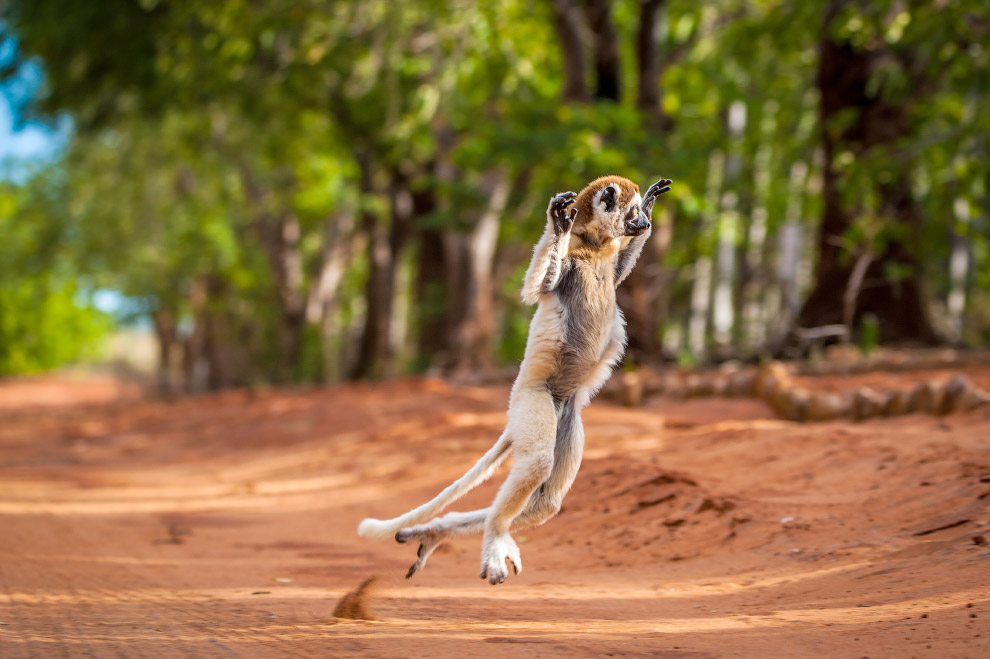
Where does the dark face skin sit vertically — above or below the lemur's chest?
above

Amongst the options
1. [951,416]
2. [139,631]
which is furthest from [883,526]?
[139,631]

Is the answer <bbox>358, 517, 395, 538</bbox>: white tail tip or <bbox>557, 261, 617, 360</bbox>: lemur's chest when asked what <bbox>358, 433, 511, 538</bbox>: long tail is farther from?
<bbox>557, 261, 617, 360</bbox>: lemur's chest

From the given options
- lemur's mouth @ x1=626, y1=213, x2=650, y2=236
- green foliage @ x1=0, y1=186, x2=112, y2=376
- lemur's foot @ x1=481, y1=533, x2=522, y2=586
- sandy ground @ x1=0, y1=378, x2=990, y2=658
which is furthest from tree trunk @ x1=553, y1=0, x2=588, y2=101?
green foliage @ x1=0, y1=186, x2=112, y2=376

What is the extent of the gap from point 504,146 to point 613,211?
29.2 ft

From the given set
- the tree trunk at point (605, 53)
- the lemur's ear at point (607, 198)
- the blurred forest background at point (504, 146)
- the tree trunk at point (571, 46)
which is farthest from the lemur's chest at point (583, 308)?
the tree trunk at point (605, 53)

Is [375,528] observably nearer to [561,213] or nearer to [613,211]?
[561,213]

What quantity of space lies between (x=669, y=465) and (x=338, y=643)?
13.8ft

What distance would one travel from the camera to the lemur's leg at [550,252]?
4.18m

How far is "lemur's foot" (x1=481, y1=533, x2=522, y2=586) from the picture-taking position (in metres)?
4.09

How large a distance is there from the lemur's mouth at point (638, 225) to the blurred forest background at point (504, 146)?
20.6ft

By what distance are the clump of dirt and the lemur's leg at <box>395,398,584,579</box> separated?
10.5 inches

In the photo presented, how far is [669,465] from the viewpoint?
24.7 ft

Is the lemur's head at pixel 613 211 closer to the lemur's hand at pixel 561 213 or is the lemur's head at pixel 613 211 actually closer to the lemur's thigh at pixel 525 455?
the lemur's hand at pixel 561 213

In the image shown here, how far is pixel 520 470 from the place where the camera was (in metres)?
4.23
